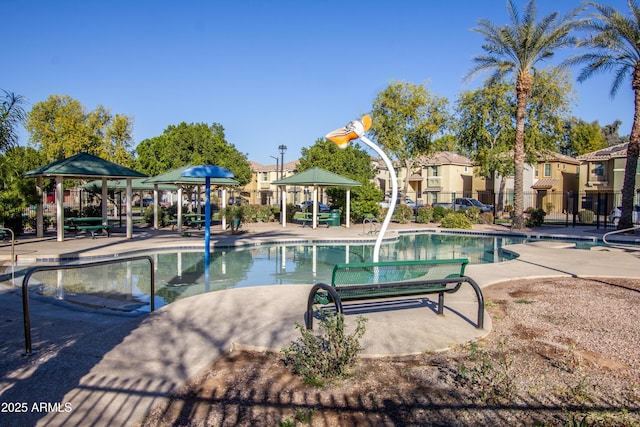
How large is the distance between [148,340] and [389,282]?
9.59ft

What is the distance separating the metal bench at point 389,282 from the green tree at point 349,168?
19.7 meters

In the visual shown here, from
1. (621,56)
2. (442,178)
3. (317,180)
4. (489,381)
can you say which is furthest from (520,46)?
(442,178)

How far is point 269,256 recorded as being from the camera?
1441 centimetres

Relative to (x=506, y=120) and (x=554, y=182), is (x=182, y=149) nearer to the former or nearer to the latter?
(x=506, y=120)

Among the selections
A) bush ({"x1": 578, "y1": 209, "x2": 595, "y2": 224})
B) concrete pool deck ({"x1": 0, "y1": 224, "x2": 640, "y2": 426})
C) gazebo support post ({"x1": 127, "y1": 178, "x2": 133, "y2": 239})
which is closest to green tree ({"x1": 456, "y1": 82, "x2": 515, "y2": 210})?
bush ({"x1": 578, "y1": 209, "x2": 595, "y2": 224})

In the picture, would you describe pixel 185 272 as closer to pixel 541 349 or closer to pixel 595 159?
pixel 541 349

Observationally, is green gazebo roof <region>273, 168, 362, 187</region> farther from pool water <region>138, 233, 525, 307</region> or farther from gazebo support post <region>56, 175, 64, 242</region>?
gazebo support post <region>56, 175, 64, 242</region>

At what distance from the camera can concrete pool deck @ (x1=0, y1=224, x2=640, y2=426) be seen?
12.3 feet

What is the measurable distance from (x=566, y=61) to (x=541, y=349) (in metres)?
20.4

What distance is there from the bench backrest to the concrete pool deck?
0.55 meters

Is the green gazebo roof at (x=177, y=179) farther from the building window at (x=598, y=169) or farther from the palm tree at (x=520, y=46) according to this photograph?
the building window at (x=598, y=169)

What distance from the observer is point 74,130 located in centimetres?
3559

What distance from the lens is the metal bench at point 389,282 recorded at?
5.44 m

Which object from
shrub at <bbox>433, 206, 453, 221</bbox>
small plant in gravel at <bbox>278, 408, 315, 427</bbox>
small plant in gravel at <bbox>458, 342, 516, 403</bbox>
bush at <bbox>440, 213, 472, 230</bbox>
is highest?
shrub at <bbox>433, 206, 453, 221</bbox>
